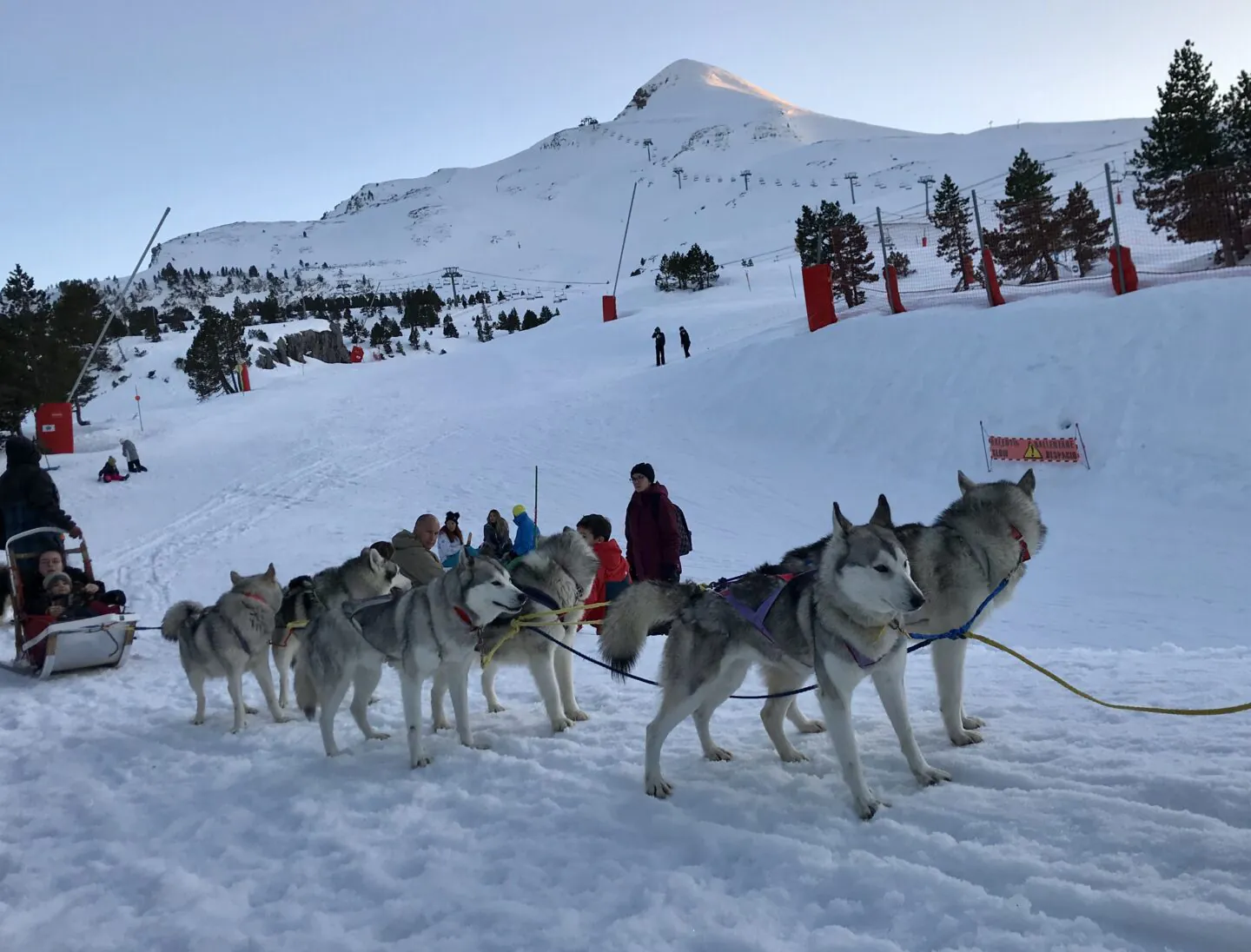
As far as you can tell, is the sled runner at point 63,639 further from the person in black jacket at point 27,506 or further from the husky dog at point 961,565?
the husky dog at point 961,565

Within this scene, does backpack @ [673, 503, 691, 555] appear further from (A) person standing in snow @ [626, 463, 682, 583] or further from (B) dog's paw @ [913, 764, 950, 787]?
(B) dog's paw @ [913, 764, 950, 787]

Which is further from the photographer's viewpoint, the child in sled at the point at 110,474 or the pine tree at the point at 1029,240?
the pine tree at the point at 1029,240

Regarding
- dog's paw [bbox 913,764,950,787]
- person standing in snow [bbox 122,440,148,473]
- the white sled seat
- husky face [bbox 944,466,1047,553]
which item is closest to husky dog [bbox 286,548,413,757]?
the white sled seat

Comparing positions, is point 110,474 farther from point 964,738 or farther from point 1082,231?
point 1082,231

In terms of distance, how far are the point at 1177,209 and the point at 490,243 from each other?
11736cm

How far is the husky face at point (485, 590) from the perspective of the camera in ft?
14.9

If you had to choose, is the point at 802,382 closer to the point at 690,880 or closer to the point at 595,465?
the point at 595,465

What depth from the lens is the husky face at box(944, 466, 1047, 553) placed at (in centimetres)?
409

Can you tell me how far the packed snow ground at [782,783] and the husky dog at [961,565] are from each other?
34 cm

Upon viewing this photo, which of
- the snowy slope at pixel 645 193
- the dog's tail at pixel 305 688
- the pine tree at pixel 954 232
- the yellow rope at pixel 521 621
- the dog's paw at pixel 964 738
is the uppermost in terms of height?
the snowy slope at pixel 645 193

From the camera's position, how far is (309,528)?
44.9ft

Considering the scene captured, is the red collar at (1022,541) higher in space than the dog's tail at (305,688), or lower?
higher

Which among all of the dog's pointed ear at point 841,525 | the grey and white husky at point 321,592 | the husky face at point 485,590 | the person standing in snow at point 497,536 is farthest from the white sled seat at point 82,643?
the dog's pointed ear at point 841,525

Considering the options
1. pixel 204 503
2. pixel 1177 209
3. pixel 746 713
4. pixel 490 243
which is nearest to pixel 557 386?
pixel 204 503
